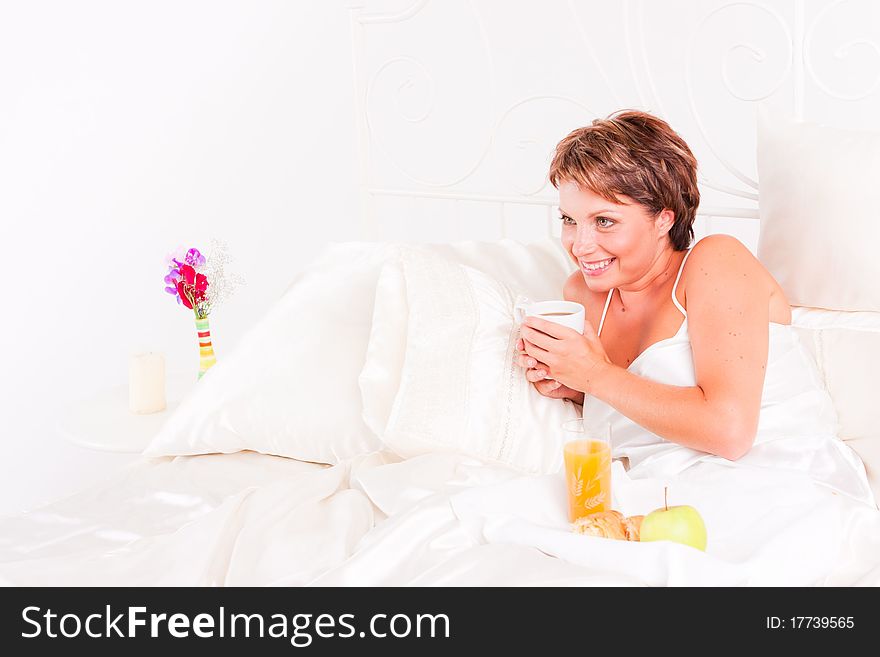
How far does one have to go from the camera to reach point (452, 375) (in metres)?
1.75

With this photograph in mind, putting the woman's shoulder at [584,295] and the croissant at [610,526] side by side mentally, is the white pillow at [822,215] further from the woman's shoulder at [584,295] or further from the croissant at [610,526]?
the croissant at [610,526]

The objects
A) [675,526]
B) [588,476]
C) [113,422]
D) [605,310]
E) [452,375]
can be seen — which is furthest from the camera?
[113,422]

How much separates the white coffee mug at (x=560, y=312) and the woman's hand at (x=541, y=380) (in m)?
0.08

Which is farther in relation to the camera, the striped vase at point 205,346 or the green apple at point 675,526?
the striped vase at point 205,346

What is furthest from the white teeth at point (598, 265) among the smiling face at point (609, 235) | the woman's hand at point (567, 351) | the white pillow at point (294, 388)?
the white pillow at point (294, 388)

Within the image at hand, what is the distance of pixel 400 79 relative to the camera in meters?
3.71

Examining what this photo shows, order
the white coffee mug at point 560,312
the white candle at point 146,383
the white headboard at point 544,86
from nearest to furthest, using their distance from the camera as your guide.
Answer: the white coffee mug at point 560,312
the white candle at point 146,383
the white headboard at point 544,86

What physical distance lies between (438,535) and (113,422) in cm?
120

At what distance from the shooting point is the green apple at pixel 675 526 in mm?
1261

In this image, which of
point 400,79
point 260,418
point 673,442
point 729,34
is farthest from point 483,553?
point 400,79

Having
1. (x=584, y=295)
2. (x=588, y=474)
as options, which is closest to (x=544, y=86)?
(x=584, y=295)

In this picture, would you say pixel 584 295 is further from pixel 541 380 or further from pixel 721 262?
pixel 721 262

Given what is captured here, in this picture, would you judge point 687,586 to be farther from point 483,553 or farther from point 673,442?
point 673,442

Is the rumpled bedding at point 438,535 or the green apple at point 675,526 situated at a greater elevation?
the green apple at point 675,526
